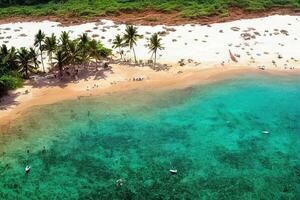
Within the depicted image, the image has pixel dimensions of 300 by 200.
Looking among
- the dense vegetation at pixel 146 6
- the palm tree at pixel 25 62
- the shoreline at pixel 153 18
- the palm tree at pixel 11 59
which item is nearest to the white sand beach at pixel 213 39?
the shoreline at pixel 153 18

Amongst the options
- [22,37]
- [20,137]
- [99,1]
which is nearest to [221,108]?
[20,137]

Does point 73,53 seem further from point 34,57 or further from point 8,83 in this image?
point 8,83

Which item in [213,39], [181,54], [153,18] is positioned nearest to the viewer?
[181,54]

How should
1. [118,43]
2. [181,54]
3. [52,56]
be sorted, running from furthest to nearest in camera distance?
[181,54]
[52,56]
[118,43]

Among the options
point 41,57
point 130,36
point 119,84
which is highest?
point 130,36

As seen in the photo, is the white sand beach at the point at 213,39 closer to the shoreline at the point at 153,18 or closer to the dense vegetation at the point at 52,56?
the shoreline at the point at 153,18

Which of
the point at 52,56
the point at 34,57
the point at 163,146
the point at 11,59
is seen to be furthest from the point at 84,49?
the point at 163,146

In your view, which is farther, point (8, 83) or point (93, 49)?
point (93, 49)

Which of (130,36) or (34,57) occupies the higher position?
(130,36)
